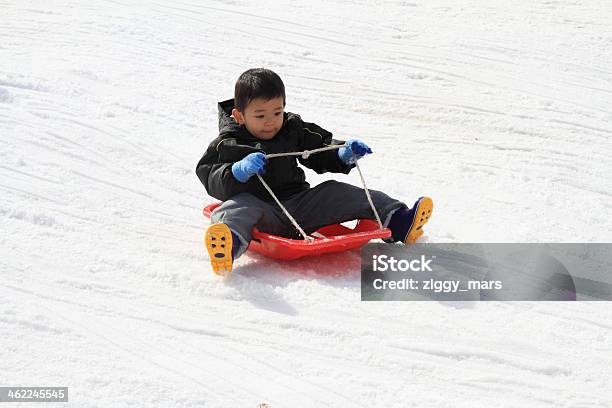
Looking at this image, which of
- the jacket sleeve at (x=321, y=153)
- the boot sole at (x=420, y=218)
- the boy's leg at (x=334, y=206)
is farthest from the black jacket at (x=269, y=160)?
the boot sole at (x=420, y=218)

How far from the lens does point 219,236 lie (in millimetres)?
2939

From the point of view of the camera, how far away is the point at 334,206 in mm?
3277

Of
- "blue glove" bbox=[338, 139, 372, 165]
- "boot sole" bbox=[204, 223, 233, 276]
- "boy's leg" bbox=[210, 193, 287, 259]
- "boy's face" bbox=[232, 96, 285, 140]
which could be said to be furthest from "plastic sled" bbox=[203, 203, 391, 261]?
"boy's face" bbox=[232, 96, 285, 140]

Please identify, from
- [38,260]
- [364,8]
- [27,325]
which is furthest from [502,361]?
[364,8]

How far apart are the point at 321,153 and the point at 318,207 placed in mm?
297

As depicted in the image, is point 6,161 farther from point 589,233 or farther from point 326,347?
point 589,233

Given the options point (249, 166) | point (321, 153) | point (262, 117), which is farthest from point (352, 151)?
point (249, 166)

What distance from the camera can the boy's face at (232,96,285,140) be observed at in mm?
3246

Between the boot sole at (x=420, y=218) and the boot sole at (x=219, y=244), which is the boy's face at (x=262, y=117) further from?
the boot sole at (x=420, y=218)

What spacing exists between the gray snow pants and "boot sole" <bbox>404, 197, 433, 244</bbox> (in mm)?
88

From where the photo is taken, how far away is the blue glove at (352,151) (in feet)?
10.9

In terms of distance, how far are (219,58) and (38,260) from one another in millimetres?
2812

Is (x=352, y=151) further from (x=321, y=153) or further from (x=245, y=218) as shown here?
(x=245, y=218)

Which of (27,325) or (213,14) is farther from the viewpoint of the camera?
(213,14)
